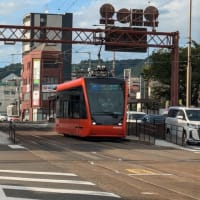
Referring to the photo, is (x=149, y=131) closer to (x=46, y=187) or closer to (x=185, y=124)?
(x=185, y=124)

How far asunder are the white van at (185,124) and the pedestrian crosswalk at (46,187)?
18377mm

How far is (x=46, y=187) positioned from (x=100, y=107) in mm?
19833

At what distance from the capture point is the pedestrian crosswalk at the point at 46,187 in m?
12.3

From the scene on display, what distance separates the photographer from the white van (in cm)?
3422

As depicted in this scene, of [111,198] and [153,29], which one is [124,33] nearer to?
[153,29]

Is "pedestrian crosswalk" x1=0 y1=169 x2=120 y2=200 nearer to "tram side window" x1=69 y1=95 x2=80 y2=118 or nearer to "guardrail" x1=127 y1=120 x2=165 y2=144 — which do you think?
"tram side window" x1=69 y1=95 x2=80 y2=118

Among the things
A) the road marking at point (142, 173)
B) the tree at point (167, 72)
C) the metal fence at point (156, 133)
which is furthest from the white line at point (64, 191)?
the tree at point (167, 72)

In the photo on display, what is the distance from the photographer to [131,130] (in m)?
42.0

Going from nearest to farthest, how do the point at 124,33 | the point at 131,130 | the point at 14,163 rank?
the point at 14,163
the point at 131,130
the point at 124,33

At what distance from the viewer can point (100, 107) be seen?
1316 inches

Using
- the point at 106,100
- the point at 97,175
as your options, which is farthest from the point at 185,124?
the point at 97,175

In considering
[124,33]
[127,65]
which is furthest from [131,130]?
[127,65]

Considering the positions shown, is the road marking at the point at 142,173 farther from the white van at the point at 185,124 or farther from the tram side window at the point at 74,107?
the tram side window at the point at 74,107

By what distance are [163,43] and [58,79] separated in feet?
266
